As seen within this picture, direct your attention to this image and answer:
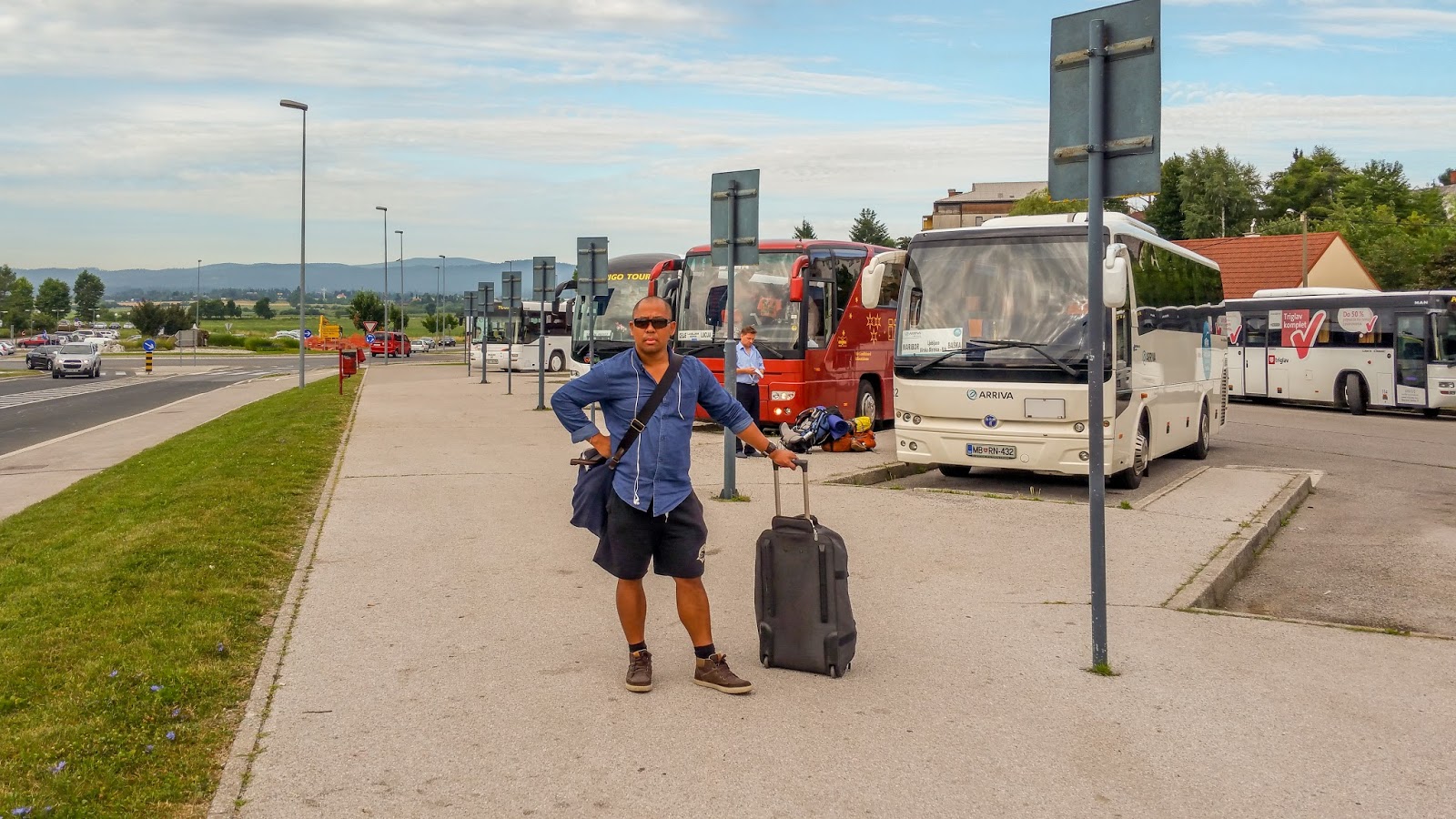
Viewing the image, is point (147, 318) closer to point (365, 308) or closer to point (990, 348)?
point (365, 308)

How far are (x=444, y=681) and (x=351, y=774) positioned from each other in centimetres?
127

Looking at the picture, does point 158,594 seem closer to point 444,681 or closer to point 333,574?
point 333,574

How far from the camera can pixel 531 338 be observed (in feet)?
176

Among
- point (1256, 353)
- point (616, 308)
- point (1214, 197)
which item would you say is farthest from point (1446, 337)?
point (1214, 197)

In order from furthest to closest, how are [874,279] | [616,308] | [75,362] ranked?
[75,362]
[616,308]
[874,279]

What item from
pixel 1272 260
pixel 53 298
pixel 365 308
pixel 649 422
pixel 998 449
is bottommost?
pixel 998 449

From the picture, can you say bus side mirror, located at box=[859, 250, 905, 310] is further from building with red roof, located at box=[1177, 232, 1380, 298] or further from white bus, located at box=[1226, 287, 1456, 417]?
building with red roof, located at box=[1177, 232, 1380, 298]

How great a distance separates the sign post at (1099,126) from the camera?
596 cm

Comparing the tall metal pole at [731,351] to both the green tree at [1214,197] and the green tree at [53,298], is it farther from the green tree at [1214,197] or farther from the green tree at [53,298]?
the green tree at [53,298]

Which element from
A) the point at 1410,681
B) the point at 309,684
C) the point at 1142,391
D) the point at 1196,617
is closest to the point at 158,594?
the point at 309,684

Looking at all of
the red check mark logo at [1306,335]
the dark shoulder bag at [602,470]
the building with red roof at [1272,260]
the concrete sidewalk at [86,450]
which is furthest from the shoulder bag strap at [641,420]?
the building with red roof at [1272,260]

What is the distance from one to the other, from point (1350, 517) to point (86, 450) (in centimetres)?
1917

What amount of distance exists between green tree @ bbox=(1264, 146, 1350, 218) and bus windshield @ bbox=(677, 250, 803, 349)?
88540 mm

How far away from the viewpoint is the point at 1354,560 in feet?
33.5
